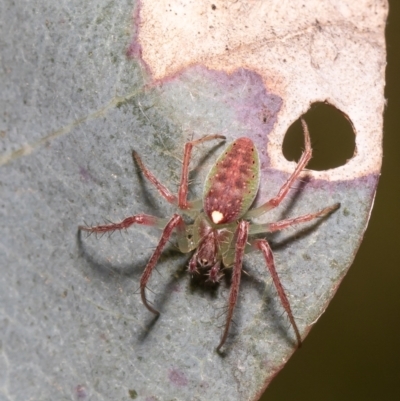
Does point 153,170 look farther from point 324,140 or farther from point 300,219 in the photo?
point 324,140

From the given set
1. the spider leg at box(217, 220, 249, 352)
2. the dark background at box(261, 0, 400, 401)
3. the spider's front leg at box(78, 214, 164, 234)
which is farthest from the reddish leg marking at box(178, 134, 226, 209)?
the dark background at box(261, 0, 400, 401)

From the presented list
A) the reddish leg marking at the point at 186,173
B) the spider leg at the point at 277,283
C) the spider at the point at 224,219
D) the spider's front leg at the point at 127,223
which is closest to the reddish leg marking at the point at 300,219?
the spider at the point at 224,219

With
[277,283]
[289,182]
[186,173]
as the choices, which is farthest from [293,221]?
[186,173]

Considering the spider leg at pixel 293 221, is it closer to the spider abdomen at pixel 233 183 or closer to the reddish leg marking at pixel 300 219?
the reddish leg marking at pixel 300 219

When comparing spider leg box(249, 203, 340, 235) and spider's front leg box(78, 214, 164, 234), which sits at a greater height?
spider's front leg box(78, 214, 164, 234)

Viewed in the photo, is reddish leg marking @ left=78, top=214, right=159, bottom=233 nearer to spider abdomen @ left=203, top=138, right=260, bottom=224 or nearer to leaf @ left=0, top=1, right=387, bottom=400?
leaf @ left=0, top=1, right=387, bottom=400

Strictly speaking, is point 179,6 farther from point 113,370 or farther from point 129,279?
point 113,370
